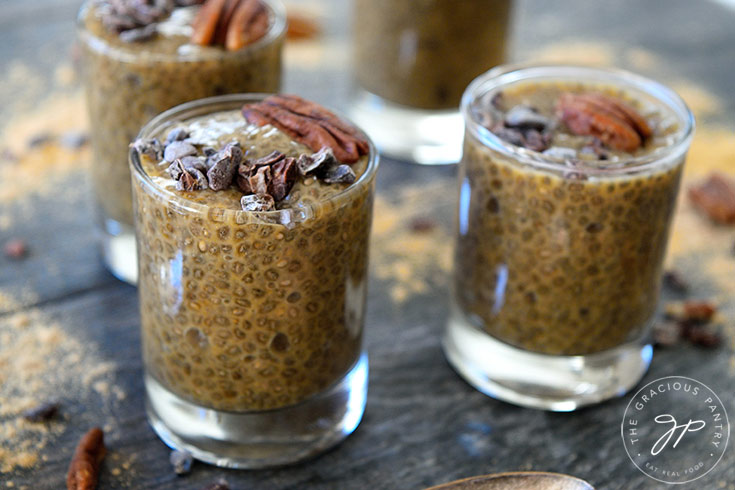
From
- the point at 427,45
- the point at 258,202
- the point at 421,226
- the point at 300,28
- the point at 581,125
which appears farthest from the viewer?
the point at 300,28

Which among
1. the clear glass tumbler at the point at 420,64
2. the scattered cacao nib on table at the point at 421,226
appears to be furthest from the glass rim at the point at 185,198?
the clear glass tumbler at the point at 420,64

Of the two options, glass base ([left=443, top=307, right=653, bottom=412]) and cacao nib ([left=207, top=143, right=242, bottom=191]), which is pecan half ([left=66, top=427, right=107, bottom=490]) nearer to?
cacao nib ([left=207, top=143, right=242, bottom=191])

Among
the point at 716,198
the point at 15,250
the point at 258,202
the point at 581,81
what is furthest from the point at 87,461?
the point at 716,198

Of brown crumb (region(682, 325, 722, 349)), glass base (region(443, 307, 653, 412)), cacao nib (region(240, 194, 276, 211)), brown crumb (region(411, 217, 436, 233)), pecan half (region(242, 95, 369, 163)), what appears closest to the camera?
cacao nib (region(240, 194, 276, 211))

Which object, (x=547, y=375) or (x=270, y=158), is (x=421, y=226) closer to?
(x=547, y=375)

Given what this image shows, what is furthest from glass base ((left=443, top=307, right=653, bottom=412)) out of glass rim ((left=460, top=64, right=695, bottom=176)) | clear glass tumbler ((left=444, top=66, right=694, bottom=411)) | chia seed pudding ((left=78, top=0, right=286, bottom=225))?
chia seed pudding ((left=78, top=0, right=286, bottom=225))

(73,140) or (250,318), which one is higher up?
(250,318)

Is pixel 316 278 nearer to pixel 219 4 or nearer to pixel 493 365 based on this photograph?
pixel 493 365
